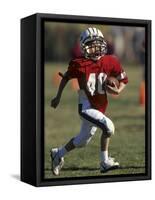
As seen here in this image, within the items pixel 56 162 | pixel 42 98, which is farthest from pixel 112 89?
pixel 56 162

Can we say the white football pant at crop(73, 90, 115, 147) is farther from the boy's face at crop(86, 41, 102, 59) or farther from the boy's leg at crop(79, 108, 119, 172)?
the boy's face at crop(86, 41, 102, 59)

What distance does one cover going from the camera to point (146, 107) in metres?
9.62

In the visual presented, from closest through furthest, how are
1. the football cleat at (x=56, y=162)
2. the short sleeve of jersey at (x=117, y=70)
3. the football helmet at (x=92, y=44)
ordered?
the football cleat at (x=56, y=162) → the football helmet at (x=92, y=44) → the short sleeve of jersey at (x=117, y=70)

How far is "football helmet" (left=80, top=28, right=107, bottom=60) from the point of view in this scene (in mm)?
9227

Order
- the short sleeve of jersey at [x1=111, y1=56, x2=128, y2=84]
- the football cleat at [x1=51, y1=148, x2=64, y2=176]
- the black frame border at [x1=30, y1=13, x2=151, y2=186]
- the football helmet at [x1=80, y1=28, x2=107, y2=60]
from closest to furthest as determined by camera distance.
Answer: the black frame border at [x1=30, y1=13, x2=151, y2=186], the football cleat at [x1=51, y1=148, x2=64, y2=176], the football helmet at [x1=80, y1=28, x2=107, y2=60], the short sleeve of jersey at [x1=111, y1=56, x2=128, y2=84]

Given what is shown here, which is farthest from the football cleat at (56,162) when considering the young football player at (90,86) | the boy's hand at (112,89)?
the boy's hand at (112,89)

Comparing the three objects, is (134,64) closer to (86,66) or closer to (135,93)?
(135,93)

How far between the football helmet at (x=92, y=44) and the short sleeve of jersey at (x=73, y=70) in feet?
0.54

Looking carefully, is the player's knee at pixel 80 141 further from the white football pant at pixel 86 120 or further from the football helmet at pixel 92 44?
the football helmet at pixel 92 44

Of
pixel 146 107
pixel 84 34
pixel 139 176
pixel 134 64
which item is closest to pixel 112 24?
pixel 84 34

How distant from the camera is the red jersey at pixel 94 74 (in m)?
9.16

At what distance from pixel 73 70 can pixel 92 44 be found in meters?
0.37

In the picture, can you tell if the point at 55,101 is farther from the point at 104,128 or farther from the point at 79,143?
the point at 104,128

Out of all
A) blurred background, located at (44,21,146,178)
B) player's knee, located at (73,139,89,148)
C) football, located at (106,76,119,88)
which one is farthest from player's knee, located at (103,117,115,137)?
football, located at (106,76,119,88)
